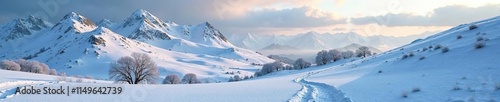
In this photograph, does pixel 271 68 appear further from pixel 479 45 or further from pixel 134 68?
pixel 479 45

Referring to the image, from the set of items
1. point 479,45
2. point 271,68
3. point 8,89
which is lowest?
point 8,89

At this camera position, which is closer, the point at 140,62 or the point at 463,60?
the point at 463,60

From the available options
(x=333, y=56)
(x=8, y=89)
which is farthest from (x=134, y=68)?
(x=333, y=56)

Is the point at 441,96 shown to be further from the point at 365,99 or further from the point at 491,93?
the point at 365,99

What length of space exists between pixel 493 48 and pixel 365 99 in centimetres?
1440

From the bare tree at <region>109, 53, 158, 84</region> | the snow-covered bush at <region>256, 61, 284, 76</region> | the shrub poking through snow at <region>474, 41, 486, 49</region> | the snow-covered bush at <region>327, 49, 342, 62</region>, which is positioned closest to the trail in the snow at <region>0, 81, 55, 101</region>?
the shrub poking through snow at <region>474, 41, 486, 49</region>

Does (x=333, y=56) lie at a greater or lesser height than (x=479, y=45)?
greater

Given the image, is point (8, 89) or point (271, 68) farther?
point (271, 68)

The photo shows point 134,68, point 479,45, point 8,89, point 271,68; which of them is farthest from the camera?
point 271,68

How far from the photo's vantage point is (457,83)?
52.3 feet

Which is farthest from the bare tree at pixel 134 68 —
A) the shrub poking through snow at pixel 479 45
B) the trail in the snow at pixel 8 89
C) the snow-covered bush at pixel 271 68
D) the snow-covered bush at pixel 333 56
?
the snow-covered bush at pixel 271 68

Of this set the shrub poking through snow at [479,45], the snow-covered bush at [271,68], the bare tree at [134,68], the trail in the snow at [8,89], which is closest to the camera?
the trail in the snow at [8,89]

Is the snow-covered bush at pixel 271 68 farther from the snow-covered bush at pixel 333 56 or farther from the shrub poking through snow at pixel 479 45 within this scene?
the shrub poking through snow at pixel 479 45

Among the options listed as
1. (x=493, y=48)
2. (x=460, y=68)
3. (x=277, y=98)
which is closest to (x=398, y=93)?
(x=277, y=98)
